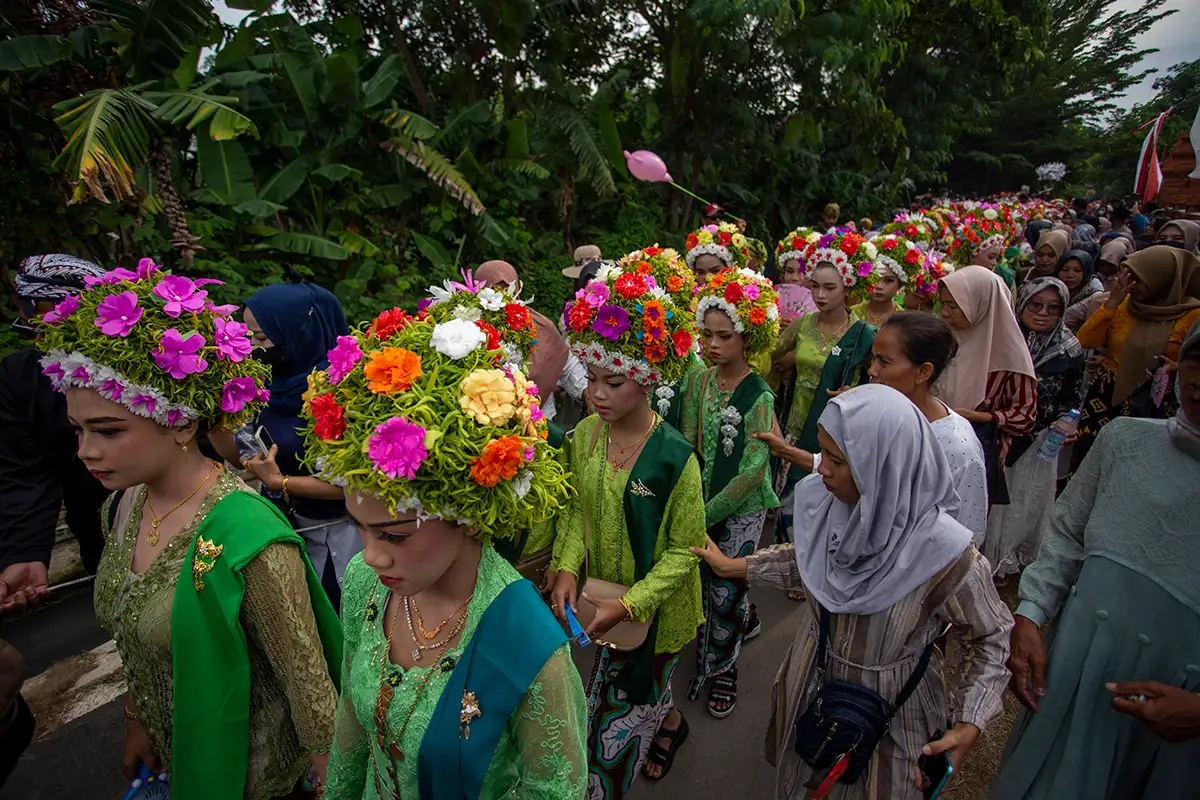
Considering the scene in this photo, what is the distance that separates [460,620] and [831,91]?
597 inches

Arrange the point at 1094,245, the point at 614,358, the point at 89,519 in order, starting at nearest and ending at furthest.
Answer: the point at 614,358 → the point at 89,519 → the point at 1094,245

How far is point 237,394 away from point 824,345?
4.47m

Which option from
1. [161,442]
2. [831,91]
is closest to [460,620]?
[161,442]

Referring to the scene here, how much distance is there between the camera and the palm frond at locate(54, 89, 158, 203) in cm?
499

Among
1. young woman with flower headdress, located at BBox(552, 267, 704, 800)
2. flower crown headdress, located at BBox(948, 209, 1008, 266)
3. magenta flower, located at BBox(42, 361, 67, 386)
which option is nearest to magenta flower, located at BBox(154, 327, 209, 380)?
magenta flower, located at BBox(42, 361, 67, 386)

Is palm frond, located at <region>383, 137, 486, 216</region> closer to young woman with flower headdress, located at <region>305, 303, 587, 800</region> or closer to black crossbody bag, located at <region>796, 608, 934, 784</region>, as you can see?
young woman with flower headdress, located at <region>305, 303, 587, 800</region>

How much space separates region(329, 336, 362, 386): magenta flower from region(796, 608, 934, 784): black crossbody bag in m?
1.85

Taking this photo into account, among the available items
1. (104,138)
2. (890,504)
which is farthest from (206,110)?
(890,504)

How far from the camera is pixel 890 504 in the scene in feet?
6.74

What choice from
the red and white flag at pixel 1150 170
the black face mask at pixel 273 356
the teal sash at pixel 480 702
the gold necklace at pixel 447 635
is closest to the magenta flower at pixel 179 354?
the gold necklace at pixel 447 635

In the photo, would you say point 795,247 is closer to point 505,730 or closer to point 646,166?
point 646,166

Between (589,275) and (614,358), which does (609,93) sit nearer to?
(589,275)

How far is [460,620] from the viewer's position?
167 centimetres

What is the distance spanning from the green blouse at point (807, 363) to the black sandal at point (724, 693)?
7.31 feet
